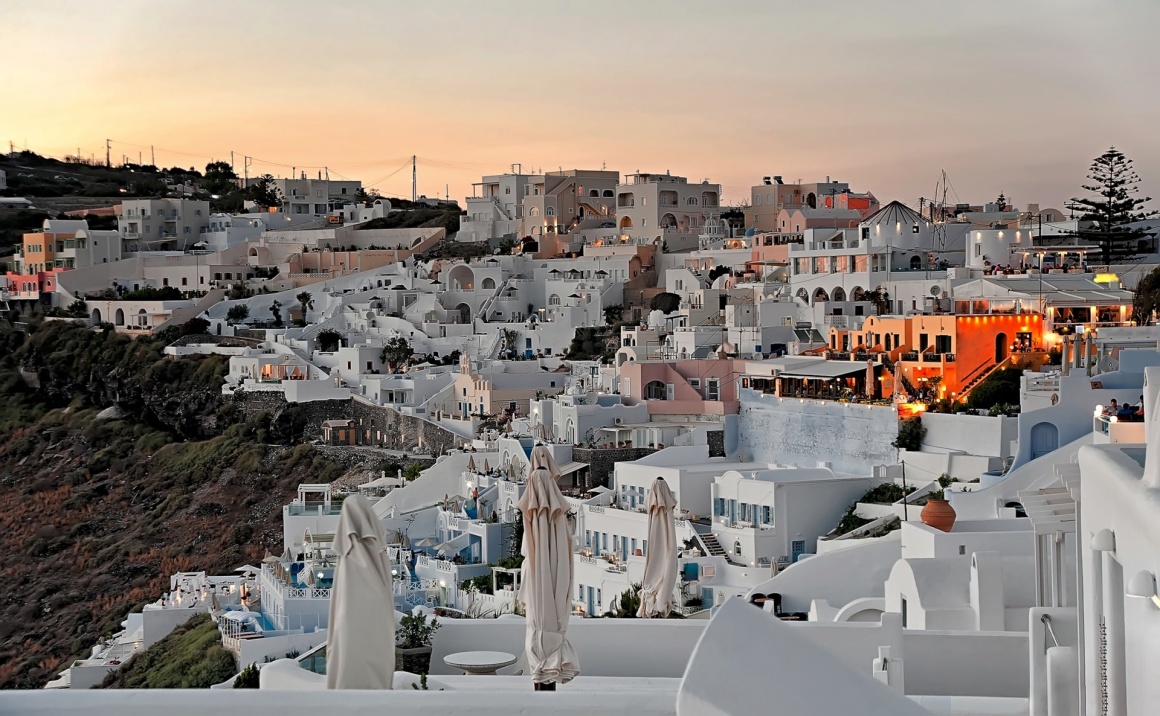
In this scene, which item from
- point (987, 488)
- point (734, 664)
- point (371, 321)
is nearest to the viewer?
point (734, 664)

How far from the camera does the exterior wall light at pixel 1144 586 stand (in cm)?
313

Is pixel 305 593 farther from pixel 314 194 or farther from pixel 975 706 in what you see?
pixel 314 194

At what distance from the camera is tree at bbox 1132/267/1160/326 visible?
23.2 metres

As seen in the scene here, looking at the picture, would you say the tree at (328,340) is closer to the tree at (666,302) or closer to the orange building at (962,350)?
the tree at (666,302)

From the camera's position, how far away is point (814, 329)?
1149 inches

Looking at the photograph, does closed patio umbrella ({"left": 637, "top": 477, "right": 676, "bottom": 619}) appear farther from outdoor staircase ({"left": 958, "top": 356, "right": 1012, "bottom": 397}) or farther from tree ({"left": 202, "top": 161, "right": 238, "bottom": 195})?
tree ({"left": 202, "top": 161, "right": 238, "bottom": 195})

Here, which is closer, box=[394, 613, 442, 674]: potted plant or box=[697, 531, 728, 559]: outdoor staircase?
box=[394, 613, 442, 674]: potted plant

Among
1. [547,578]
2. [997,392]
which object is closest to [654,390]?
[997,392]

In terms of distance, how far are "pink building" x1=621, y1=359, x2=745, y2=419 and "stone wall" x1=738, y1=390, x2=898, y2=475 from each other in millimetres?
2055

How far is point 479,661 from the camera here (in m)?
7.83

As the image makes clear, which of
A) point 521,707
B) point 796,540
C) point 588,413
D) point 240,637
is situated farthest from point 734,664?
point 588,413

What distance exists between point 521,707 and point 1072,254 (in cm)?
2819

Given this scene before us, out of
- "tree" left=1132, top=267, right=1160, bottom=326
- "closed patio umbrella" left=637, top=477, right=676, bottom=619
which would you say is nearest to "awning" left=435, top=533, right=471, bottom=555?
"tree" left=1132, top=267, right=1160, bottom=326

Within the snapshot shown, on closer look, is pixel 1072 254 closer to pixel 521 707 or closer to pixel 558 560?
pixel 558 560
